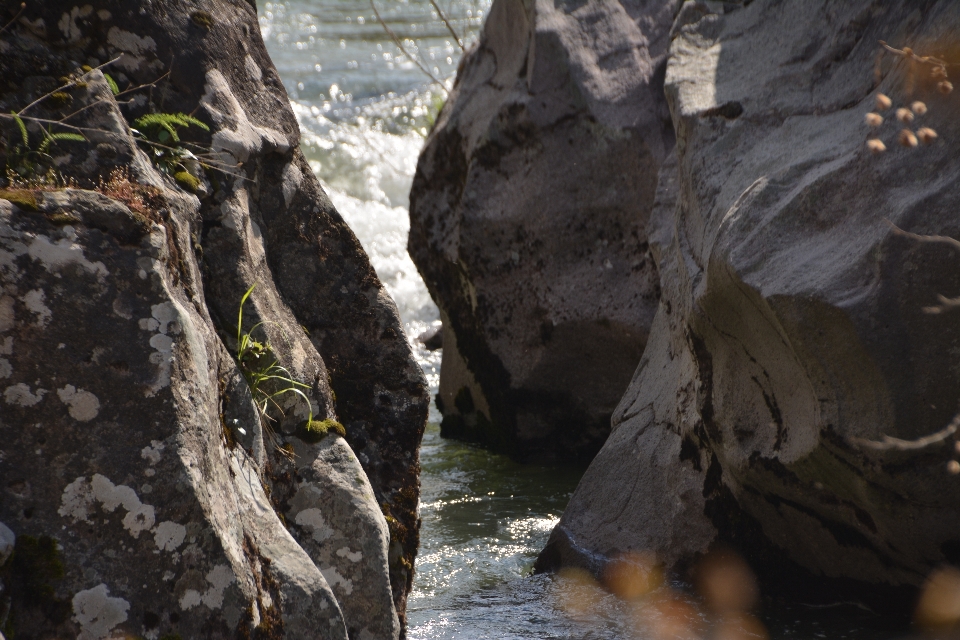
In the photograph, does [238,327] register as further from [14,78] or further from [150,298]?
[14,78]

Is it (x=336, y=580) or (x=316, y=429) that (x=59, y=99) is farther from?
(x=336, y=580)

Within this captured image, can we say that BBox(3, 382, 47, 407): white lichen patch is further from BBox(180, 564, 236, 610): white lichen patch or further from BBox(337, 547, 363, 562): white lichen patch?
BBox(337, 547, 363, 562): white lichen patch

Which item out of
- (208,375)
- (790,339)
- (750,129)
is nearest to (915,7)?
(750,129)

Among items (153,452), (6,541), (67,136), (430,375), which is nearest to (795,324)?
(153,452)

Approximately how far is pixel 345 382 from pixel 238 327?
2.15ft

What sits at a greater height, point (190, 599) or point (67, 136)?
point (67, 136)

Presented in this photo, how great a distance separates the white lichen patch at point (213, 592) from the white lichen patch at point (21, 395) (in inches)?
21.7

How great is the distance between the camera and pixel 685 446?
411 centimetres

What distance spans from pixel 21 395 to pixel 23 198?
1.50 ft

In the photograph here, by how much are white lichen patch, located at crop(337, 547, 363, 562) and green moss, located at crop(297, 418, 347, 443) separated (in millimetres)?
351

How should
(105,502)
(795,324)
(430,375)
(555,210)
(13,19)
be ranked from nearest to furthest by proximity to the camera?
(105,502), (13,19), (795,324), (555,210), (430,375)

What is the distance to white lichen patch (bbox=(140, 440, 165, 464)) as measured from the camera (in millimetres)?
2170

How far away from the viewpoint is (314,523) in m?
2.91

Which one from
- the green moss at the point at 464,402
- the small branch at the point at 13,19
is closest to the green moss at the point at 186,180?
the small branch at the point at 13,19
